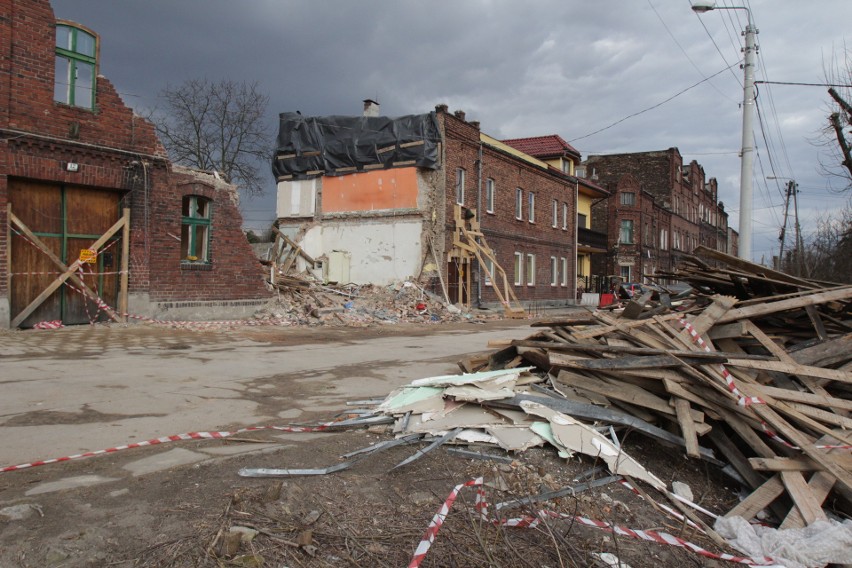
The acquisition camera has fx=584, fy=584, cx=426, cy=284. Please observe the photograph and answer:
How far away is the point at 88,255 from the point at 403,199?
12.4 m

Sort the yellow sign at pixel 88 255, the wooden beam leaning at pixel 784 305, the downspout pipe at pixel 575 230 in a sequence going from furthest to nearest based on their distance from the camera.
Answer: the downspout pipe at pixel 575 230, the yellow sign at pixel 88 255, the wooden beam leaning at pixel 784 305

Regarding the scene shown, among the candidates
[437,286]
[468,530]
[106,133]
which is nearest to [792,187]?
[437,286]

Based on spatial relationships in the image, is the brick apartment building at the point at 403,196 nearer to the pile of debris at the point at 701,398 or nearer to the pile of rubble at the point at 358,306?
the pile of rubble at the point at 358,306

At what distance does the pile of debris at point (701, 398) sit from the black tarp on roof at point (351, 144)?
17.8m

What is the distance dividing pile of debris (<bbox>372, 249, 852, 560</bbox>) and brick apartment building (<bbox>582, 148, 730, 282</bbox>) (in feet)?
108

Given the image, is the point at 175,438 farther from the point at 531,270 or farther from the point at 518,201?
A: the point at 531,270

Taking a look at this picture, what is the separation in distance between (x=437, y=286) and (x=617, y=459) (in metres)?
18.9

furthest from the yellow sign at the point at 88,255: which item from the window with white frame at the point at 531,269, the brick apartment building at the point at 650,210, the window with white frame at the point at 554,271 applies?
the brick apartment building at the point at 650,210

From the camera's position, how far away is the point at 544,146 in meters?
36.3

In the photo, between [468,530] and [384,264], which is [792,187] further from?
[468,530]

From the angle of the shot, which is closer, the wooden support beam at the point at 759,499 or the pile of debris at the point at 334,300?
the wooden support beam at the point at 759,499

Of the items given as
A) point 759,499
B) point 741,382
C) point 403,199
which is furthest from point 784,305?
point 403,199

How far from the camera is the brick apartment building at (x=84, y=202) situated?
12.4 metres

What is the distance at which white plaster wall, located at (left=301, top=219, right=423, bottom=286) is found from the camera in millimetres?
23438
